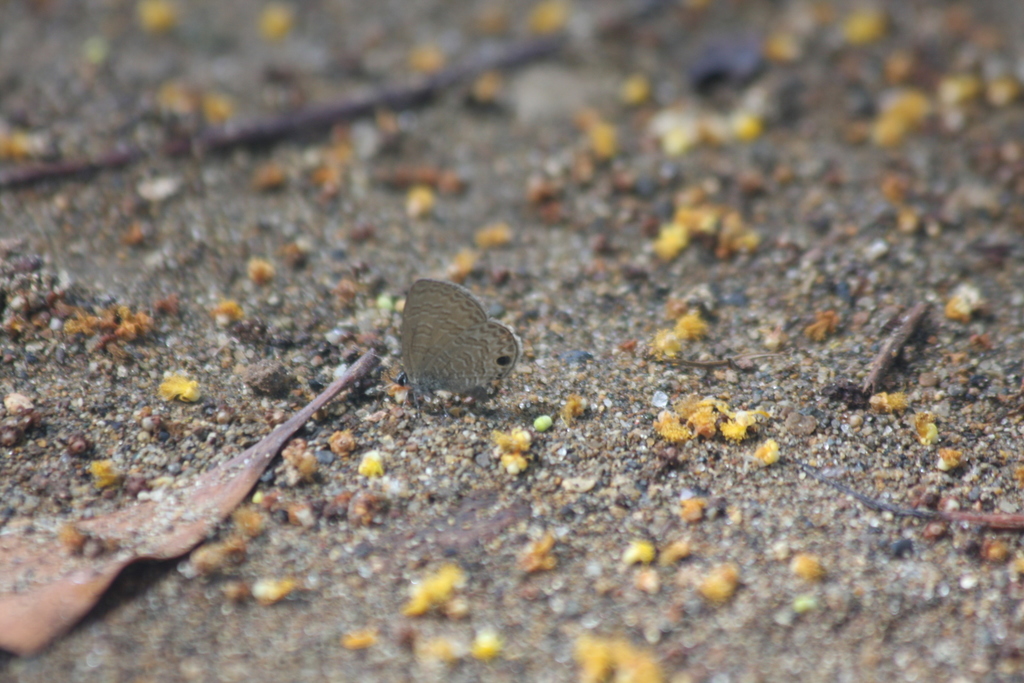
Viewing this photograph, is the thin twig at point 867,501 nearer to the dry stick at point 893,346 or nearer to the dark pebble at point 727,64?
the dry stick at point 893,346

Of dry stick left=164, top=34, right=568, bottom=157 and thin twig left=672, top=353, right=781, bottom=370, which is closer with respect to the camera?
thin twig left=672, top=353, right=781, bottom=370

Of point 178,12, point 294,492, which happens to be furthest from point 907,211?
point 178,12

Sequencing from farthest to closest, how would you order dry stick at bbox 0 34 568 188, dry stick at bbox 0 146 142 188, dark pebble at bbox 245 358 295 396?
dry stick at bbox 0 34 568 188 → dry stick at bbox 0 146 142 188 → dark pebble at bbox 245 358 295 396

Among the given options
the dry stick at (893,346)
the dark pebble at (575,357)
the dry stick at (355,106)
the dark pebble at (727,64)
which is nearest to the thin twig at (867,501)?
the dry stick at (893,346)

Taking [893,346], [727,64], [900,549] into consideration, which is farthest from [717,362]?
[727,64]

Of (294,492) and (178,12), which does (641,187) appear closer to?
(294,492)

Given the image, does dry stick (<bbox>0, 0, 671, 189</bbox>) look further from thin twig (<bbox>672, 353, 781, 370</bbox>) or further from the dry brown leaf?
thin twig (<bbox>672, 353, 781, 370</bbox>)

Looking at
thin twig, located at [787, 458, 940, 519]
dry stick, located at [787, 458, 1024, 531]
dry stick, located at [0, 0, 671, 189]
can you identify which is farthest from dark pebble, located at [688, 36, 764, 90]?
dry stick, located at [787, 458, 1024, 531]
